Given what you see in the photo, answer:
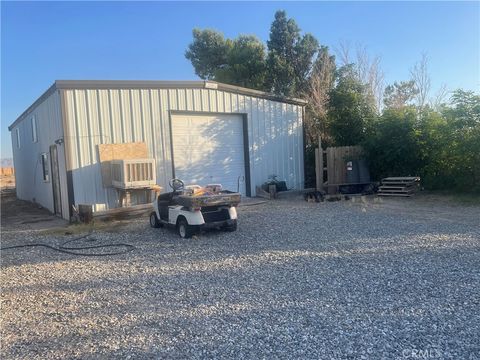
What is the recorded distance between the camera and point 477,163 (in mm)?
12438

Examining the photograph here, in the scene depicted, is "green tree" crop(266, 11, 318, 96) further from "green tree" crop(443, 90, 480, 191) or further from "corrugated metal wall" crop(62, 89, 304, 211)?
"green tree" crop(443, 90, 480, 191)

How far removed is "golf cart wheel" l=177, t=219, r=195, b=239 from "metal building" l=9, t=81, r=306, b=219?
3.94 metres

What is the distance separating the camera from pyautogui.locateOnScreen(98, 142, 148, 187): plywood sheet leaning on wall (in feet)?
36.1

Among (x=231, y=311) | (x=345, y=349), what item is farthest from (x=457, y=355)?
(x=231, y=311)

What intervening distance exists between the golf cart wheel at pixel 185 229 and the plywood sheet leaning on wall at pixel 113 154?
3.92m

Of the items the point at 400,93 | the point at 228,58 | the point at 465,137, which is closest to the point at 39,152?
the point at 465,137

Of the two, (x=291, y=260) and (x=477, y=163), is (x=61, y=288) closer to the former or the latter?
(x=291, y=260)

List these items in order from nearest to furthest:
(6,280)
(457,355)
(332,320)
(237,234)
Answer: (457,355) → (332,320) → (6,280) → (237,234)

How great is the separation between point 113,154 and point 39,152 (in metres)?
5.22

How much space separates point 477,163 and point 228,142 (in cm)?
817

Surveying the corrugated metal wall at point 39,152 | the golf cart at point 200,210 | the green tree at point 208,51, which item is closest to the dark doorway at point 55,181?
the corrugated metal wall at point 39,152

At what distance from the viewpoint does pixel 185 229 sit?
26.1ft

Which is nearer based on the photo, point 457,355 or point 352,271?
point 457,355

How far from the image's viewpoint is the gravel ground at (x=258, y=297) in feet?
11.0
